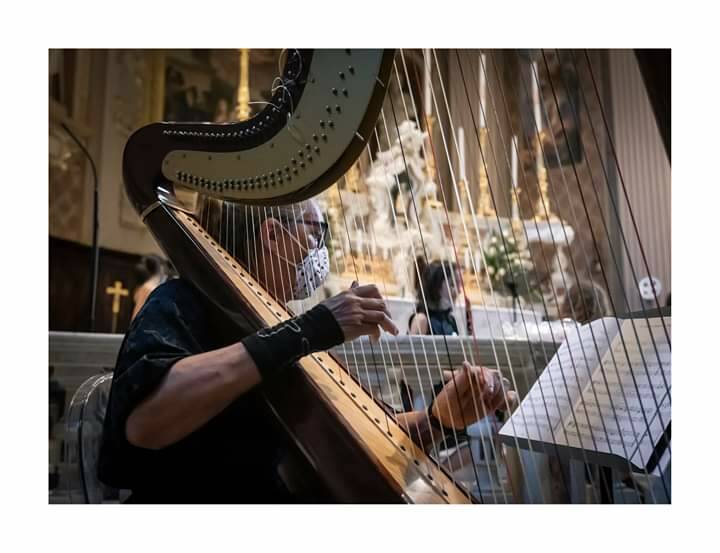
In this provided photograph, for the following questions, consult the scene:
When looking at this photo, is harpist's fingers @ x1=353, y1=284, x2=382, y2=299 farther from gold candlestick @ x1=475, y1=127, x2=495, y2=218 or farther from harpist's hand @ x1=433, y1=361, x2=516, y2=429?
gold candlestick @ x1=475, y1=127, x2=495, y2=218

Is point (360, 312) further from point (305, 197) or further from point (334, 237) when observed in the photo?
point (334, 237)

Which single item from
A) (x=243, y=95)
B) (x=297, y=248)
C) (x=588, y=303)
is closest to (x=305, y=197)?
(x=297, y=248)

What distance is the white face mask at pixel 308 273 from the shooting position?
3.68 feet

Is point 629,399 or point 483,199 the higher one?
point 483,199

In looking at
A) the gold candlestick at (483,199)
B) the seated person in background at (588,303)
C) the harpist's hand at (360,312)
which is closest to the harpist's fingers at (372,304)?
the harpist's hand at (360,312)

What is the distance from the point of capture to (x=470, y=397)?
1.10 metres

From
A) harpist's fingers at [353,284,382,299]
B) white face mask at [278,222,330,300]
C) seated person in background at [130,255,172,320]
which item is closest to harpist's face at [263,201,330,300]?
white face mask at [278,222,330,300]

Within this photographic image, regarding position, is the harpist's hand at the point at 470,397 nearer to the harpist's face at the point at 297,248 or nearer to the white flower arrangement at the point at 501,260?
the harpist's face at the point at 297,248

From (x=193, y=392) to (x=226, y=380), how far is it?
53 mm
